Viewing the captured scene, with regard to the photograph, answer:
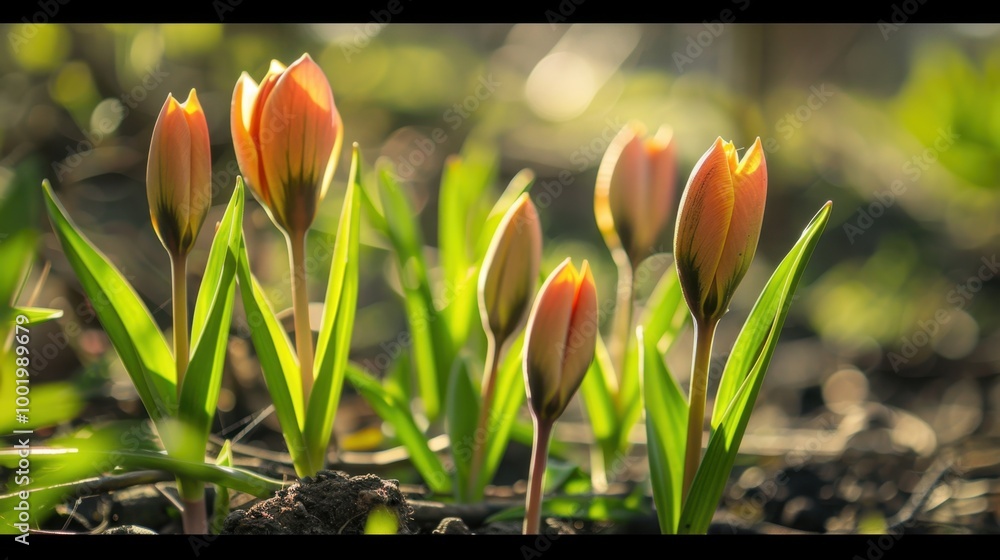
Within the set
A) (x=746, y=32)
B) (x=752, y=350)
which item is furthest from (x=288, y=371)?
(x=746, y=32)

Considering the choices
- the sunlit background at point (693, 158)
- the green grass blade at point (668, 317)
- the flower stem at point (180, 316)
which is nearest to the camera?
the flower stem at point (180, 316)

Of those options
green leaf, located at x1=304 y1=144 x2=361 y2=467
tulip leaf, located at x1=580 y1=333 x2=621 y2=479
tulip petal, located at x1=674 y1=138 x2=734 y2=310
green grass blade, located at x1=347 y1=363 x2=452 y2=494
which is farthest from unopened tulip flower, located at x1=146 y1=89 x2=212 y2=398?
tulip leaf, located at x1=580 y1=333 x2=621 y2=479

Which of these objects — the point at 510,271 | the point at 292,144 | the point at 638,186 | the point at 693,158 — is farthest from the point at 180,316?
the point at 693,158

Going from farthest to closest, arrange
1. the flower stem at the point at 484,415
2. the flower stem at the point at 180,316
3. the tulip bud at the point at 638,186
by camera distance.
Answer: the tulip bud at the point at 638,186
the flower stem at the point at 484,415
the flower stem at the point at 180,316

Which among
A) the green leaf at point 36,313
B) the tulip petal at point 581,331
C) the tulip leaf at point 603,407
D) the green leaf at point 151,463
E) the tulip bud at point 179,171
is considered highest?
the tulip bud at point 179,171

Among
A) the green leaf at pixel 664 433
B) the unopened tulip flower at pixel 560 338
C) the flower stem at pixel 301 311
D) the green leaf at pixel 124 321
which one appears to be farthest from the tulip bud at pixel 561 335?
the green leaf at pixel 124 321

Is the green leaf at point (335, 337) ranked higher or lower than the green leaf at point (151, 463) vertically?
higher

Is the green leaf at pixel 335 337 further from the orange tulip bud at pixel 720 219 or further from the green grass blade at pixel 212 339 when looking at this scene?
the orange tulip bud at pixel 720 219
